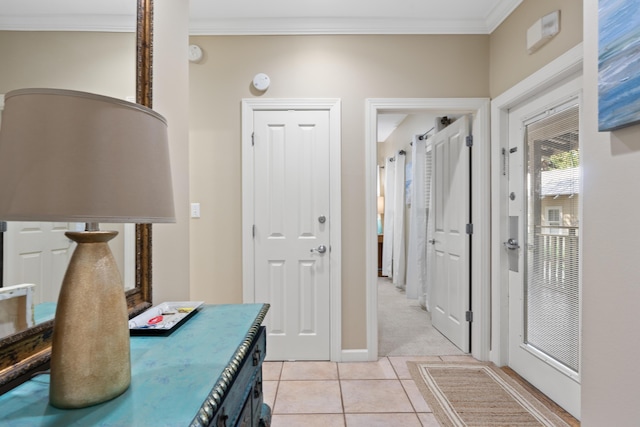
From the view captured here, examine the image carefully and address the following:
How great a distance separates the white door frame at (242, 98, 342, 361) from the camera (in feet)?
8.00

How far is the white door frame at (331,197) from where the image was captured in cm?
244

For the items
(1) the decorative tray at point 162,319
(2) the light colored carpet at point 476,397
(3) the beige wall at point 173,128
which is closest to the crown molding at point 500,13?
(3) the beige wall at point 173,128

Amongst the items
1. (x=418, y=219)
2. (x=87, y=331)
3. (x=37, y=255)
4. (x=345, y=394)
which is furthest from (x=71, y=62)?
(x=418, y=219)

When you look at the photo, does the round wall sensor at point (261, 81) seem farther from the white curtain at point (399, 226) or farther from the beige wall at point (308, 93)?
the white curtain at point (399, 226)

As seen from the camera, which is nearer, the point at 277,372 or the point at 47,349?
the point at 47,349

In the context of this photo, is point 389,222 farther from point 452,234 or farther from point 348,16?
point 348,16

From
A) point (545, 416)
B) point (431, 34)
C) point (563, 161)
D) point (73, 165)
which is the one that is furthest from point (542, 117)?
point (73, 165)

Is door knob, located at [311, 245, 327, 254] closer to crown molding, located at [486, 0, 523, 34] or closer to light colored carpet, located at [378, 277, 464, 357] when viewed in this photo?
light colored carpet, located at [378, 277, 464, 357]

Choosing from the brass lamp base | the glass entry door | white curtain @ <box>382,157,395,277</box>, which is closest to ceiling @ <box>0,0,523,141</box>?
the glass entry door

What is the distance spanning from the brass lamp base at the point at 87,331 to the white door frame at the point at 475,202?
2000mm

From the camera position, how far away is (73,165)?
490 millimetres

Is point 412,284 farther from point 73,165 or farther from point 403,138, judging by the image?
point 73,165

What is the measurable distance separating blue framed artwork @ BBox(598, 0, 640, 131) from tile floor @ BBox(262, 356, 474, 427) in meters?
1.71

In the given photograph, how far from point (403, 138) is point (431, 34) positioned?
2601 mm
